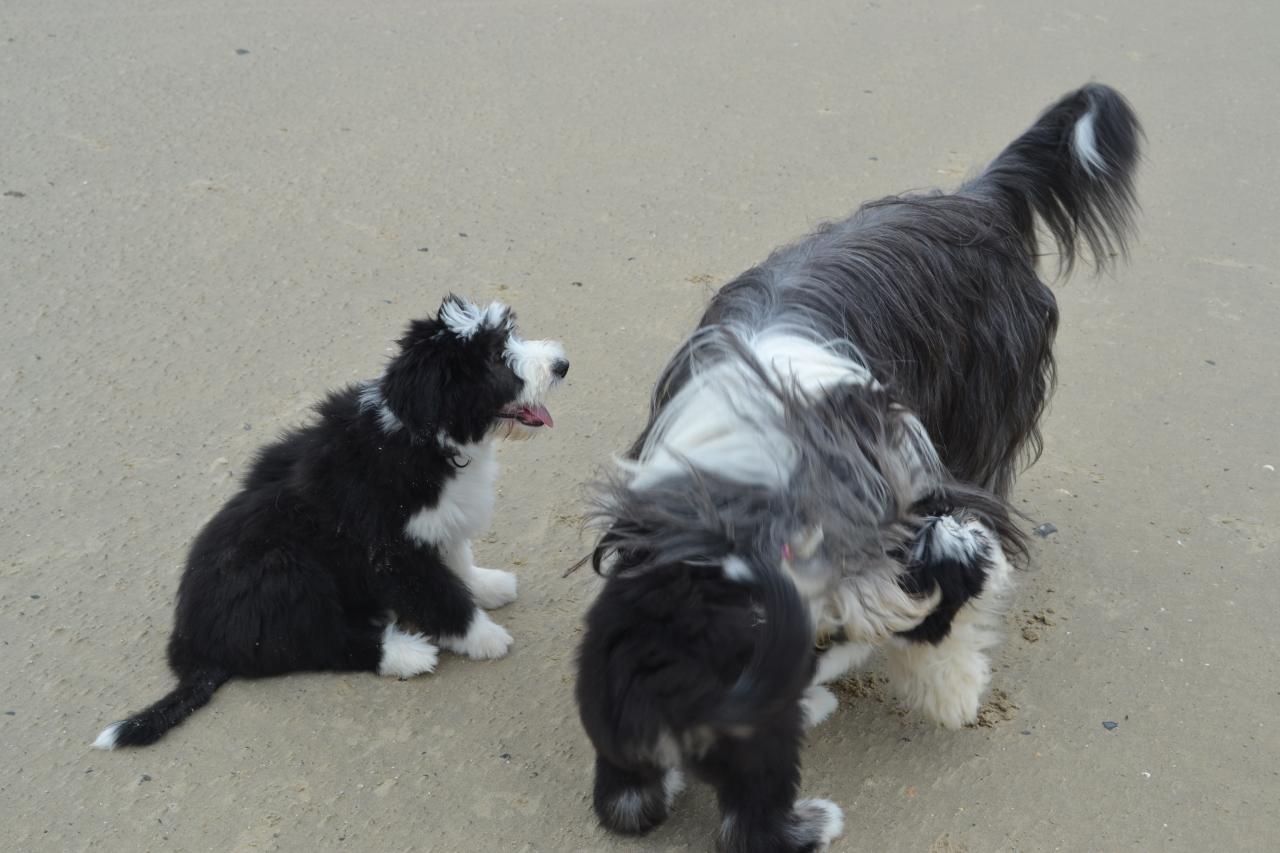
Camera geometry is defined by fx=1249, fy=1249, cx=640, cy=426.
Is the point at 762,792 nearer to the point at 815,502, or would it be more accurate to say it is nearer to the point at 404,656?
the point at 815,502

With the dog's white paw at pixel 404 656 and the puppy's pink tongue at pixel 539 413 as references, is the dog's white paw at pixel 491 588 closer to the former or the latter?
the dog's white paw at pixel 404 656

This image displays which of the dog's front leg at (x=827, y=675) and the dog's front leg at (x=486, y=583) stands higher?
the dog's front leg at (x=827, y=675)

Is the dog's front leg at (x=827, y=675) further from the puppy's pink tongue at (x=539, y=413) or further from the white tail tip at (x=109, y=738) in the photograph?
the white tail tip at (x=109, y=738)

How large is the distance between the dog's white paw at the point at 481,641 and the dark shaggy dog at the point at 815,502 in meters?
0.62

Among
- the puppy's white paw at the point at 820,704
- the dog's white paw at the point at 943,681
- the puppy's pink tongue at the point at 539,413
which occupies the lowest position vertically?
the puppy's white paw at the point at 820,704

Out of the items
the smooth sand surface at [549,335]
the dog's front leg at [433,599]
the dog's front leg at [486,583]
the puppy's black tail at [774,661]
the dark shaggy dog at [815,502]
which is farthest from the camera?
the dog's front leg at [486,583]

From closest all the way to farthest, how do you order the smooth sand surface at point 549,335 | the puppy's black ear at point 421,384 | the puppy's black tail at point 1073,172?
the smooth sand surface at point 549,335 → the puppy's black ear at point 421,384 → the puppy's black tail at point 1073,172

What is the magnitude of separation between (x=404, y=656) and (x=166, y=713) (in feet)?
1.80

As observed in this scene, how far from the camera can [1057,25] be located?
7137 mm

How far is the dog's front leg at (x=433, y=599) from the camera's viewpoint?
9.89 feet

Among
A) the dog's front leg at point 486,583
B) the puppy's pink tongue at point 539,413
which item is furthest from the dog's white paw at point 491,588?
the puppy's pink tongue at point 539,413

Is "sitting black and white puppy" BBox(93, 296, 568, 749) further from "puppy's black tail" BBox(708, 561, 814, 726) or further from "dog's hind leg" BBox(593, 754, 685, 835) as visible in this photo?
"puppy's black tail" BBox(708, 561, 814, 726)

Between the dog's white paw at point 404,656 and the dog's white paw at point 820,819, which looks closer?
the dog's white paw at point 820,819

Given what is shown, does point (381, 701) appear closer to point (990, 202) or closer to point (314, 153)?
point (990, 202)
